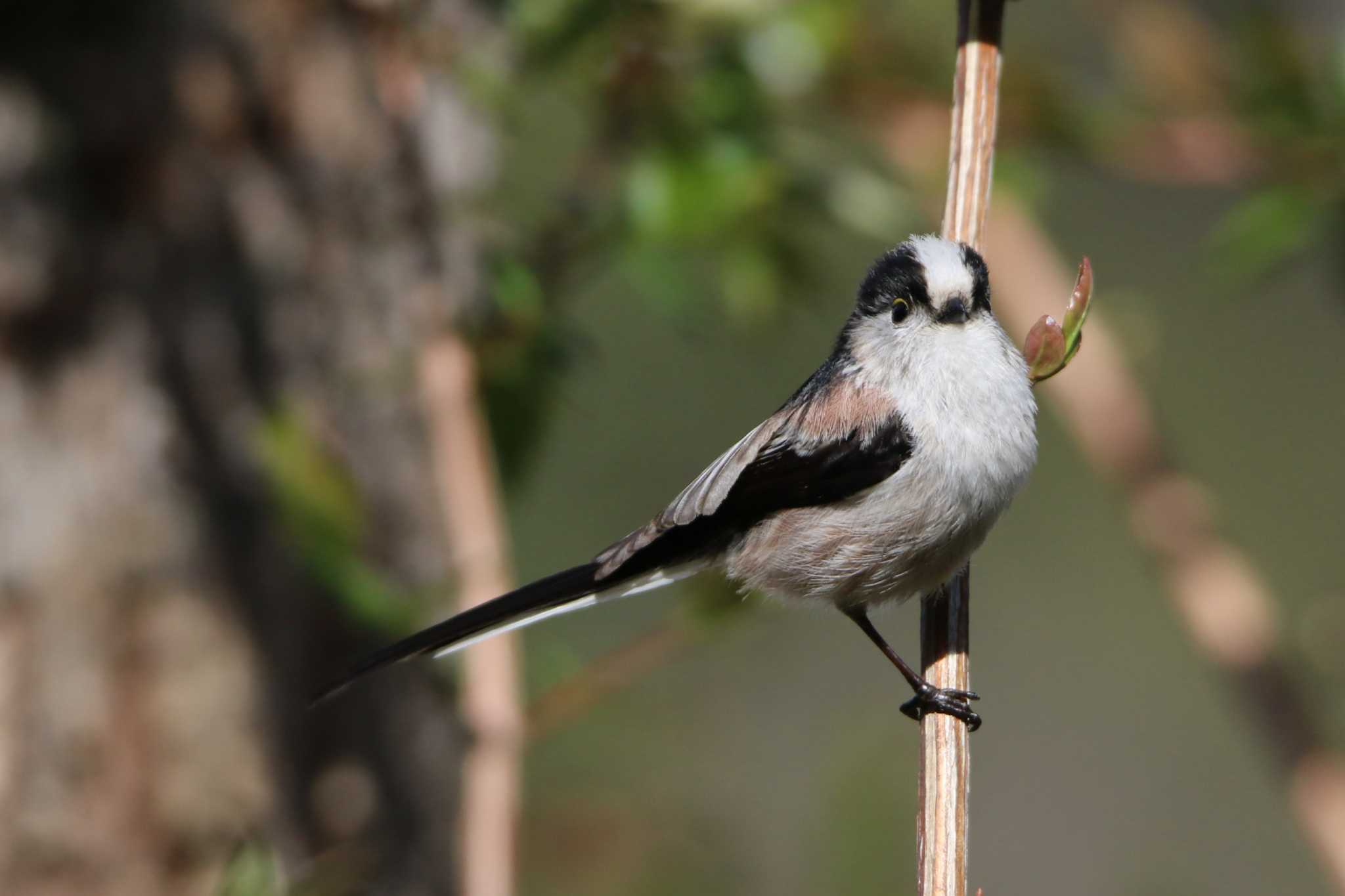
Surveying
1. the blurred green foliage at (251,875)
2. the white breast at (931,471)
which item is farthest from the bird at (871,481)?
the blurred green foliage at (251,875)

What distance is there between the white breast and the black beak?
0.02m

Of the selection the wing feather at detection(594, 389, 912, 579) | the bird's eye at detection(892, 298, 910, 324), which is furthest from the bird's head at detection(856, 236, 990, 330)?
the wing feather at detection(594, 389, 912, 579)

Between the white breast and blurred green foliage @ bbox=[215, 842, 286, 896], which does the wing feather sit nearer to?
the white breast

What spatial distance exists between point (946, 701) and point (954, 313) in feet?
1.86

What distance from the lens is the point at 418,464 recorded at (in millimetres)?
2389

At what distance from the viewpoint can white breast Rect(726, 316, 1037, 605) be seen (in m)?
1.85

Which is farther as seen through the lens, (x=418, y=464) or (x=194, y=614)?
(x=418, y=464)

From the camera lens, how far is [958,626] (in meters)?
1.82

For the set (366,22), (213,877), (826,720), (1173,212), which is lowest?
(213,877)

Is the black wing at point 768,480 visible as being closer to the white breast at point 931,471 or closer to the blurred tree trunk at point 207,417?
the white breast at point 931,471

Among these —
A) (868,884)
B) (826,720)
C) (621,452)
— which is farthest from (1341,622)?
(826,720)

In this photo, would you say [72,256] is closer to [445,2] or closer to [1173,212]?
[445,2]

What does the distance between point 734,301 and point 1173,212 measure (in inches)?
187

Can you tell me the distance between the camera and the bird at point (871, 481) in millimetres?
1844
